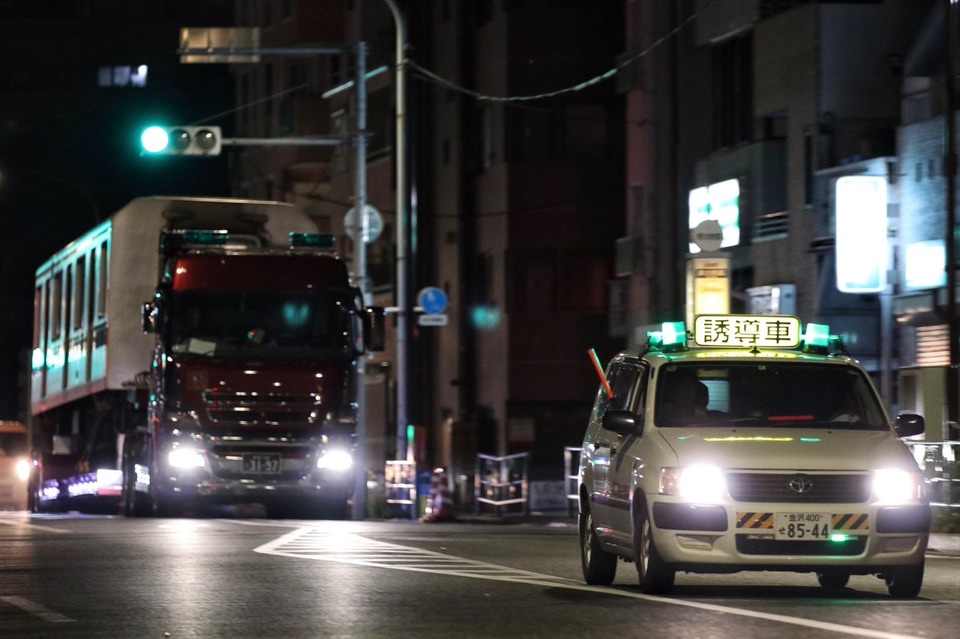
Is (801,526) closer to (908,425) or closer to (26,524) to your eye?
(908,425)

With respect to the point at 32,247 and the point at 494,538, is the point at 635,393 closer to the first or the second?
the point at 494,538

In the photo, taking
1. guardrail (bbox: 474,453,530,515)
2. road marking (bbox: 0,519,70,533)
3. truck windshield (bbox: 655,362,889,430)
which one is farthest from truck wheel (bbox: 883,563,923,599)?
guardrail (bbox: 474,453,530,515)

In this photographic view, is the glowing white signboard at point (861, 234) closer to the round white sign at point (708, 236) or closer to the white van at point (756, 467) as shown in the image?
the round white sign at point (708, 236)

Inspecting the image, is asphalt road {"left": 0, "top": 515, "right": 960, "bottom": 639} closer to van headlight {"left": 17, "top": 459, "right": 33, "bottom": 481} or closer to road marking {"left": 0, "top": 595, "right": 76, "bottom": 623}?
road marking {"left": 0, "top": 595, "right": 76, "bottom": 623}

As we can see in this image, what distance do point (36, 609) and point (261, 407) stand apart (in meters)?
13.4

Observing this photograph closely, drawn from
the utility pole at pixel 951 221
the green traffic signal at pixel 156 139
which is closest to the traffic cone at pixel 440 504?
the green traffic signal at pixel 156 139

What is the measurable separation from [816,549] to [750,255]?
23.8 meters

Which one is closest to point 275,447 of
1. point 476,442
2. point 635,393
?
point 635,393

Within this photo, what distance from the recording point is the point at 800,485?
13.7 metres

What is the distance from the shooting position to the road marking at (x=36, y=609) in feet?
41.4

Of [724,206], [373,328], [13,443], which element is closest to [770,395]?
[373,328]

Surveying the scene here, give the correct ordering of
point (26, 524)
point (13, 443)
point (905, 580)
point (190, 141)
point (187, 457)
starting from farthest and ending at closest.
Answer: point (13, 443) < point (190, 141) < point (187, 457) < point (26, 524) < point (905, 580)

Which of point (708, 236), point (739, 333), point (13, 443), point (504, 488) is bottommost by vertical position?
point (504, 488)

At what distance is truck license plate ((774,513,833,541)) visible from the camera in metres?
13.7
